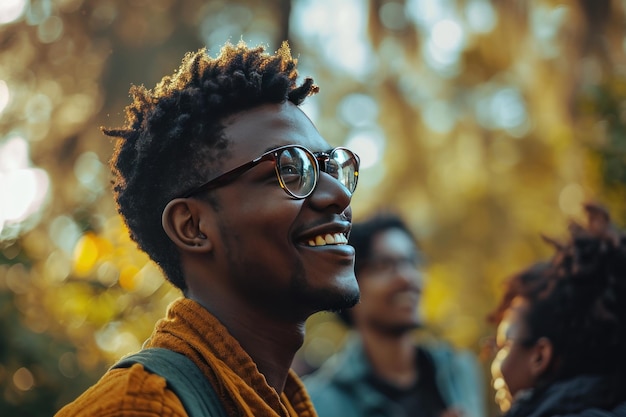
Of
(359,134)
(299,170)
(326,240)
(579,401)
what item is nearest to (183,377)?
(326,240)

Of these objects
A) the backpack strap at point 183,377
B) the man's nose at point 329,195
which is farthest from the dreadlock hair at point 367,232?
the backpack strap at point 183,377

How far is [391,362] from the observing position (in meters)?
5.70

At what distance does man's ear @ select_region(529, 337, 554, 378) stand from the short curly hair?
21mm

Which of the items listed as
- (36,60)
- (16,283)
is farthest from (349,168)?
(36,60)

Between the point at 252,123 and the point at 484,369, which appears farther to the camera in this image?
the point at 484,369

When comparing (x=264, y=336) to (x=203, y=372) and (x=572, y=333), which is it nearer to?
(x=203, y=372)

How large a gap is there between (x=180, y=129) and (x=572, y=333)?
1.70 m

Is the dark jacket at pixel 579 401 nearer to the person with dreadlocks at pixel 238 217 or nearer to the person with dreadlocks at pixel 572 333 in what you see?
the person with dreadlocks at pixel 572 333

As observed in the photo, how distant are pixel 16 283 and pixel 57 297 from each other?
1.03ft

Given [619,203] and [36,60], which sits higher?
[36,60]

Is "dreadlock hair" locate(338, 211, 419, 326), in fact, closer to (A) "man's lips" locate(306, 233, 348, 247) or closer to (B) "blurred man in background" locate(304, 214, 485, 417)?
(B) "blurred man in background" locate(304, 214, 485, 417)

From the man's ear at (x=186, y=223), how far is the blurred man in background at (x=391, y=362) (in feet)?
10.2

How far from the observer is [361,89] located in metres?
10.6

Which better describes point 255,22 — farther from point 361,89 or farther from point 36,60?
point 361,89
